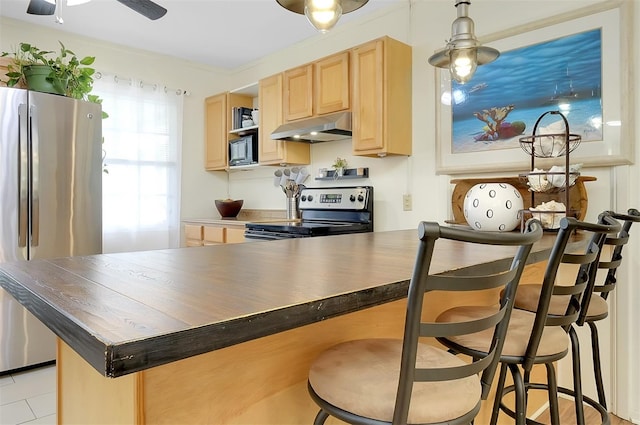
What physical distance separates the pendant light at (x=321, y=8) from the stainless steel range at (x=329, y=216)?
67.2 inches

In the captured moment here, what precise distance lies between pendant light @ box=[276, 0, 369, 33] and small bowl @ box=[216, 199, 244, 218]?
10.2ft

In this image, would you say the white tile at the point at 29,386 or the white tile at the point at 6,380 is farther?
the white tile at the point at 6,380

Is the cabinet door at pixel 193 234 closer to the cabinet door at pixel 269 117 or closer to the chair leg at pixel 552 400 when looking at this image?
the cabinet door at pixel 269 117

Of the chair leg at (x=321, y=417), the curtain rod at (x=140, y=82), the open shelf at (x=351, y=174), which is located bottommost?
the chair leg at (x=321, y=417)

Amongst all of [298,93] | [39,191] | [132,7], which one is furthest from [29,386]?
[298,93]

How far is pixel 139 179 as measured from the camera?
415cm

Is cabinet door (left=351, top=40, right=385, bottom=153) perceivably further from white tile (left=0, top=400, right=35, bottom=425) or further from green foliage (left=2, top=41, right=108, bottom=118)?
white tile (left=0, top=400, right=35, bottom=425)

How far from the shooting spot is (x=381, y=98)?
117 inches

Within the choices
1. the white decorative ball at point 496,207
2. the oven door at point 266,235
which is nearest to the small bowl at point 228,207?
the oven door at point 266,235

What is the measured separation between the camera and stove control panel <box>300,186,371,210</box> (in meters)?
3.38

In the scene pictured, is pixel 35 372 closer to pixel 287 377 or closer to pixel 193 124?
pixel 287 377

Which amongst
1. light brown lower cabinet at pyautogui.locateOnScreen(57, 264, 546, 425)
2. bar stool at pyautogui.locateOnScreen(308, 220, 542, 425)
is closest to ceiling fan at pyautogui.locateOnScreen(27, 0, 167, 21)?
light brown lower cabinet at pyautogui.locateOnScreen(57, 264, 546, 425)

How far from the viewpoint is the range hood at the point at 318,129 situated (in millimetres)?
3150

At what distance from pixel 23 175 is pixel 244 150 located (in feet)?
6.48
